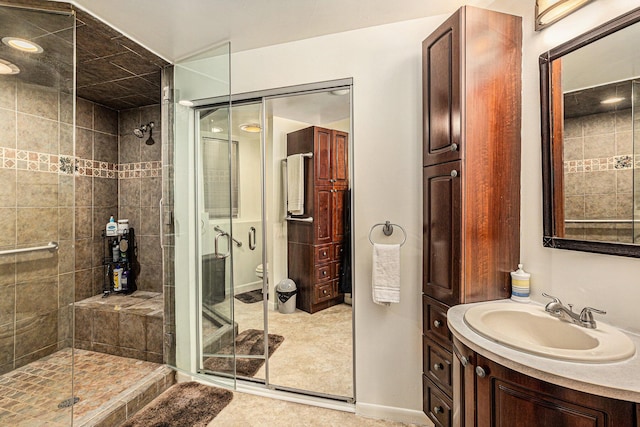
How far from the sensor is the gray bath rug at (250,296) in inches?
111

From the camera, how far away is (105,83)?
2469 millimetres

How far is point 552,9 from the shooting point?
1.30 m

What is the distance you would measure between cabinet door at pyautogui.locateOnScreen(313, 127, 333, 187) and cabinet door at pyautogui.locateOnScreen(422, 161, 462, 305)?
1366mm

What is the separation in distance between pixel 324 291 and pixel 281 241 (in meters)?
0.71

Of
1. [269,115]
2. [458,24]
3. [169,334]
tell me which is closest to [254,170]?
[269,115]

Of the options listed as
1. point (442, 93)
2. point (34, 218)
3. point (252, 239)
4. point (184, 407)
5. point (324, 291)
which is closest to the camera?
point (442, 93)

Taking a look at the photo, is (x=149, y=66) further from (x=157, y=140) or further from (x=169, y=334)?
(x=169, y=334)

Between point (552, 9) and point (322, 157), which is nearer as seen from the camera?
point (552, 9)

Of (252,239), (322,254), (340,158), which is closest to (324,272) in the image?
(322,254)

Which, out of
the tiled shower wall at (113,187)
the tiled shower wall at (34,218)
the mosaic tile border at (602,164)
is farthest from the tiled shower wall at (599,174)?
the tiled shower wall at (113,187)

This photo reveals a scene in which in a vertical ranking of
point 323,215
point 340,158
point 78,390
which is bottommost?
point 78,390

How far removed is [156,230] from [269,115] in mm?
1690

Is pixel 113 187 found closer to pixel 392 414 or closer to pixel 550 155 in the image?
pixel 392 414

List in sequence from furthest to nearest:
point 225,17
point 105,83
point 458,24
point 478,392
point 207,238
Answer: point 105,83
point 207,238
point 225,17
point 458,24
point 478,392
